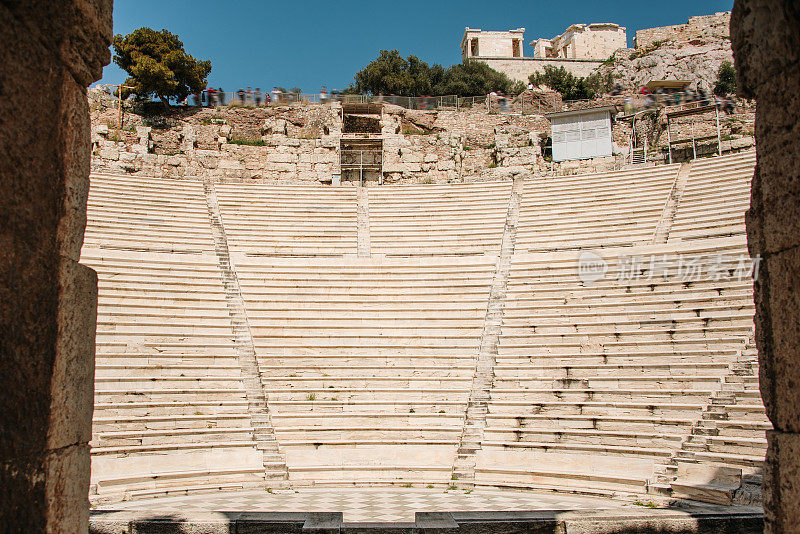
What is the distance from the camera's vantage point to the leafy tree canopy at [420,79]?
33.8 meters

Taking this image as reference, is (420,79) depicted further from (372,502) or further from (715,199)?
(372,502)

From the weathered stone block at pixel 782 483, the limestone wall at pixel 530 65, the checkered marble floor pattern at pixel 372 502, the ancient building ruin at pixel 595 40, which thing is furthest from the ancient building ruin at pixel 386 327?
the ancient building ruin at pixel 595 40

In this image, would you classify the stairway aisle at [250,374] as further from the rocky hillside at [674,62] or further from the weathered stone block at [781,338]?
the rocky hillside at [674,62]

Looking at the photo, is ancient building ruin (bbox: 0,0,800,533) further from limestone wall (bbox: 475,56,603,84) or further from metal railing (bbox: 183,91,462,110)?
limestone wall (bbox: 475,56,603,84)

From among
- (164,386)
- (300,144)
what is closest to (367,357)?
(164,386)

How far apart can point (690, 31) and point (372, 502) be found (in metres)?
41.8

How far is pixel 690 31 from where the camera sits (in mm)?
Result: 39031

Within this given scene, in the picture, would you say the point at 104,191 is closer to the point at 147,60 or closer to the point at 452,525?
the point at 147,60

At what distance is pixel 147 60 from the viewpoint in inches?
854

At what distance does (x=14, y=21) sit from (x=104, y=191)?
15.7 metres

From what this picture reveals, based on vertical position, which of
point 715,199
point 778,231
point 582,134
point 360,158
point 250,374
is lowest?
point 250,374

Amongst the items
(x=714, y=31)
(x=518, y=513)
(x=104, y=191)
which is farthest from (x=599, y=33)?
(x=518, y=513)

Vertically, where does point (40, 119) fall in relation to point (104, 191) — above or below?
below

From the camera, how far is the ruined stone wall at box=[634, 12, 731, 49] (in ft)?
126
